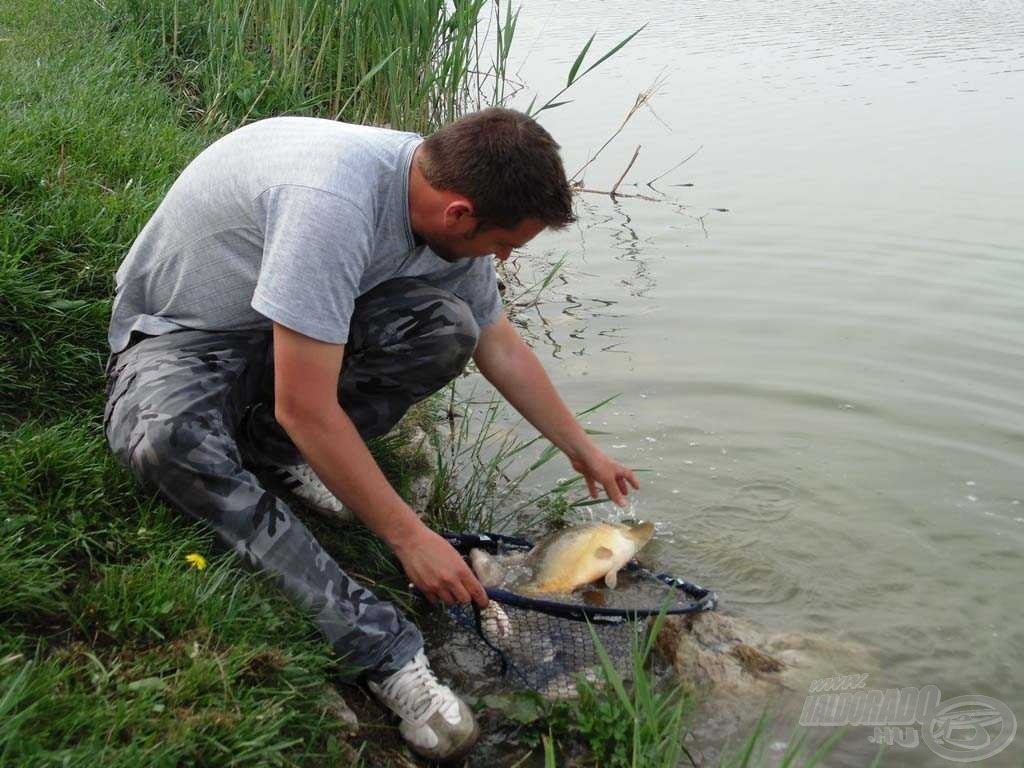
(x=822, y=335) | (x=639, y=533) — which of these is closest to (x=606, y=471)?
(x=639, y=533)

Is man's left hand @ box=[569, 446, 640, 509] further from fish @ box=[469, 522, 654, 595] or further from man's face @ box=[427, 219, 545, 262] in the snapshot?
man's face @ box=[427, 219, 545, 262]

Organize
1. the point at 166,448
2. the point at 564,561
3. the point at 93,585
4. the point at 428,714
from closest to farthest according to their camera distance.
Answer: the point at 93,585 → the point at 428,714 → the point at 166,448 → the point at 564,561

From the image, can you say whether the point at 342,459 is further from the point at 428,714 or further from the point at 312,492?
the point at 312,492

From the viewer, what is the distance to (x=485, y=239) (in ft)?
9.94

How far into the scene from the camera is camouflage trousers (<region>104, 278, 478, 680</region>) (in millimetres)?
2865

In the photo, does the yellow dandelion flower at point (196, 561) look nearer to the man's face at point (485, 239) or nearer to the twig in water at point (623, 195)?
the man's face at point (485, 239)

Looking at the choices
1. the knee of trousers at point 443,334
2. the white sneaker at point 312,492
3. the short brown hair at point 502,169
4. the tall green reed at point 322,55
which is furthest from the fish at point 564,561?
the tall green reed at point 322,55

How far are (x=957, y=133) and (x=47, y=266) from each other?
8714 mm

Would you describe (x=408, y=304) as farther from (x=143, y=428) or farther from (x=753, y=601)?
(x=753, y=601)

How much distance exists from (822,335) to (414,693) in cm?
435

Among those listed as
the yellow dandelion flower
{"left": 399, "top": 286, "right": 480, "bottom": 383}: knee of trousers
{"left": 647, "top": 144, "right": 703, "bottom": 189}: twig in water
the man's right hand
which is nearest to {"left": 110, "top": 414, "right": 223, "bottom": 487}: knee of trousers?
the yellow dandelion flower

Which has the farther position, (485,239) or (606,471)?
(606,471)

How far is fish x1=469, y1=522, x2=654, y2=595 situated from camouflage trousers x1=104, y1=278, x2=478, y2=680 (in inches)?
20.2

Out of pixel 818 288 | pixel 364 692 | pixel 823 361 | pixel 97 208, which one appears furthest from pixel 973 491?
pixel 97 208
